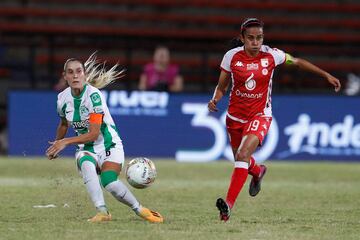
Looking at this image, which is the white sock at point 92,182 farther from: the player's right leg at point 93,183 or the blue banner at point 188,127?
the blue banner at point 188,127

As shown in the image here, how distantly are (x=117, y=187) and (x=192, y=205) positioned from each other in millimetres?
2138

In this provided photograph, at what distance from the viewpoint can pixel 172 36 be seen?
22734 mm

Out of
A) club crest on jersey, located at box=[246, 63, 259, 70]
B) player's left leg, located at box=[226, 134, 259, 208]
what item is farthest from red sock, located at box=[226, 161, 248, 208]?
club crest on jersey, located at box=[246, 63, 259, 70]

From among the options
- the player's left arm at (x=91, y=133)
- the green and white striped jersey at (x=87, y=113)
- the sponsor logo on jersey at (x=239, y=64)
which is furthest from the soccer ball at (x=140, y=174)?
the sponsor logo on jersey at (x=239, y=64)

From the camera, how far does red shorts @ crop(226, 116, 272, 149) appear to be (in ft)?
32.6

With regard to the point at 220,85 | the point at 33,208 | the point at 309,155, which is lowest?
the point at 309,155

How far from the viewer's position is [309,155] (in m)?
18.5

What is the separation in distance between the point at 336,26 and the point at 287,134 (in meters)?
6.35

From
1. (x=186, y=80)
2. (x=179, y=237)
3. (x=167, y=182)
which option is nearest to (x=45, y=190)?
(x=167, y=182)

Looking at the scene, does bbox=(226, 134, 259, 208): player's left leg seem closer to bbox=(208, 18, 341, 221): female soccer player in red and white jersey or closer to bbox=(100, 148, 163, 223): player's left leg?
bbox=(208, 18, 341, 221): female soccer player in red and white jersey

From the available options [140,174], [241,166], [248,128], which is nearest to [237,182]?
[241,166]

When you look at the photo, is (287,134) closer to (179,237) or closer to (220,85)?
(220,85)

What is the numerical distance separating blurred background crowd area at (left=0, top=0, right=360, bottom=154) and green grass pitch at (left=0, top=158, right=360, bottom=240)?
2.86m

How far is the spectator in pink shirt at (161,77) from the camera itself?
18703 mm
